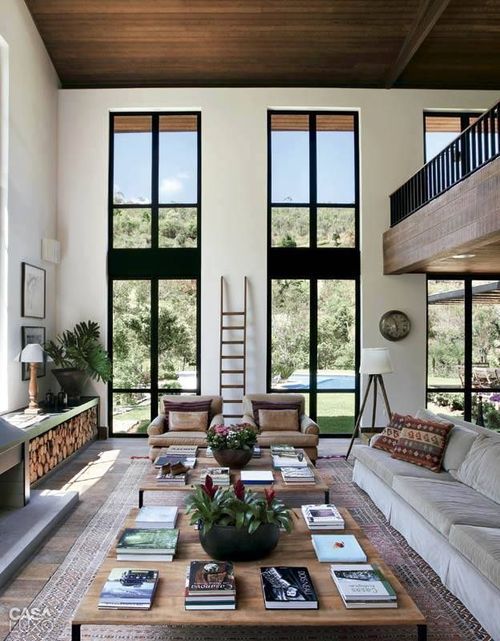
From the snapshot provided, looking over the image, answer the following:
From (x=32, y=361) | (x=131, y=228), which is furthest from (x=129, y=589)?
(x=131, y=228)

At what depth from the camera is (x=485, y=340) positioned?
7684 millimetres

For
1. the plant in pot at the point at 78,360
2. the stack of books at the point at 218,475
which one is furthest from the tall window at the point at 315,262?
the stack of books at the point at 218,475

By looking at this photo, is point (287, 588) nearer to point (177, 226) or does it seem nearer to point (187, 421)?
point (187, 421)

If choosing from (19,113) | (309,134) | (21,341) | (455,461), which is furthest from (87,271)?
(455,461)

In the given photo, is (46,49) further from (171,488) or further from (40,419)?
(171,488)

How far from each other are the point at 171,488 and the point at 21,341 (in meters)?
3.59

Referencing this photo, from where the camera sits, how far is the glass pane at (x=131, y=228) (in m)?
7.74

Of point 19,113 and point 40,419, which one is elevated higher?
point 19,113

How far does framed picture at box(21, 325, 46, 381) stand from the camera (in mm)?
6371

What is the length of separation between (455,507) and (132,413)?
215 inches

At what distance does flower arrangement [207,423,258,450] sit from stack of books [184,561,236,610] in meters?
1.89

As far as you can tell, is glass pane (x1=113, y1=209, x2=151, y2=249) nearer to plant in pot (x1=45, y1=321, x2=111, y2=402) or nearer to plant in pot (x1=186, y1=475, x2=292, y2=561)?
plant in pot (x1=45, y1=321, x2=111, y2=402)

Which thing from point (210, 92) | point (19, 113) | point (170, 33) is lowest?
point (19, 113)

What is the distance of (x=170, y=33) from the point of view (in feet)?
22.5
